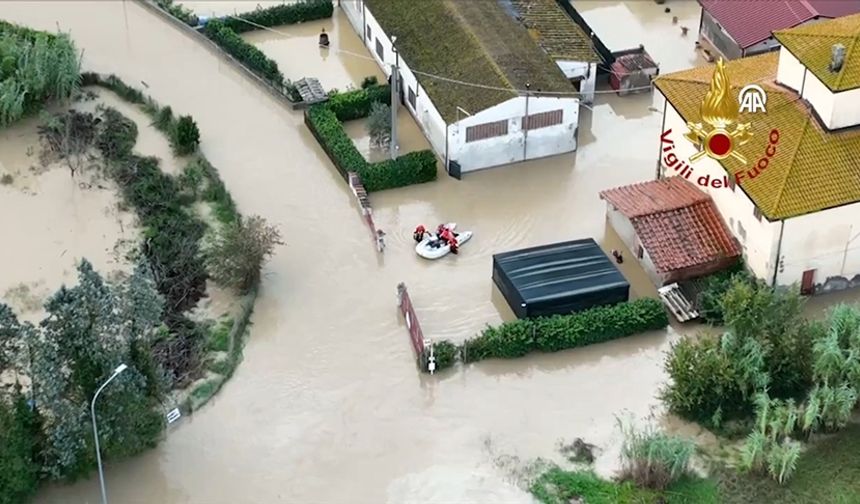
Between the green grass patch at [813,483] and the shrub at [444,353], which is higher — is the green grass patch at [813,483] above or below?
below

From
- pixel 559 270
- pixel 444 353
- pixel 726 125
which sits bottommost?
pixel 444 353

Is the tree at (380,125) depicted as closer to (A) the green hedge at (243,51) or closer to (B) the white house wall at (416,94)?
(B) the white house wall at (416,94)

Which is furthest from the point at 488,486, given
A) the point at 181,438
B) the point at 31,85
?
the point at 31,85

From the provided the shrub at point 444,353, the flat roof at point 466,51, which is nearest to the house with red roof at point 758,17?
the flat roof at point 466,51

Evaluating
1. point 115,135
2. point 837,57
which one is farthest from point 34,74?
point 837,57

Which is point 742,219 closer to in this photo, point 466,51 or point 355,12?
point 466,51

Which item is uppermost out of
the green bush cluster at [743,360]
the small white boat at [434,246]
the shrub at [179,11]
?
the shrub at [179,11]
